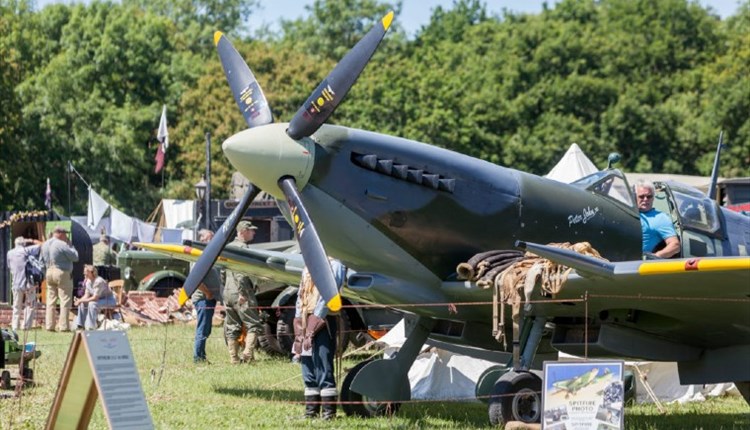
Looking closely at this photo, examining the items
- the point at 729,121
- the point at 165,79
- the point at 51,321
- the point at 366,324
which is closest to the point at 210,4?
the point at 165,79

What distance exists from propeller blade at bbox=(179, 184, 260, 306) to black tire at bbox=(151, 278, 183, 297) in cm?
1380

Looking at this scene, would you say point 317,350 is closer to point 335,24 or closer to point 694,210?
point 694,210

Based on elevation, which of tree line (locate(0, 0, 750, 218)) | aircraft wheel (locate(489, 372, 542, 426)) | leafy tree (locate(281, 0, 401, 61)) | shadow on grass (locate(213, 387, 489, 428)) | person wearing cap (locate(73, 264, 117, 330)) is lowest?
shadow on grass (locate(213, 387, 489, 428))

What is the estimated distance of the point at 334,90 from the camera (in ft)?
32.6

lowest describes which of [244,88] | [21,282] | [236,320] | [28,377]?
[28,377]

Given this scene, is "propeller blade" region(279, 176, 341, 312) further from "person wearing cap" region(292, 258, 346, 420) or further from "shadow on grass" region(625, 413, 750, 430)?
"shadow on grass" region(625, 413, 750, 430)

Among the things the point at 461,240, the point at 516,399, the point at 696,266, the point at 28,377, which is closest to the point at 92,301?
the point at 28,377

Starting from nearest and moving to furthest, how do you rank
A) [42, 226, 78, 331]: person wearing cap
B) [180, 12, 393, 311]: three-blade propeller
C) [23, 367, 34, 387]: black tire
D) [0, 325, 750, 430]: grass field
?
[180, 12, 393, 311]: three-blade propeller < [0, 325, 750, 430]: grass field < [23, 367, 34, 387]: black tire < [42, 226, 78, 331]: person wearing cap

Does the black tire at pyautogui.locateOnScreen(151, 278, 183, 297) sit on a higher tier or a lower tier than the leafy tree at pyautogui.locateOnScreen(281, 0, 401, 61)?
lower

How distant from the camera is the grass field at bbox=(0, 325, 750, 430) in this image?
1014 cm

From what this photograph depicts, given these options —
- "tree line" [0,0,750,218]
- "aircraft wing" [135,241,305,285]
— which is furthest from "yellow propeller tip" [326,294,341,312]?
"tree line" [0,0,750,218]

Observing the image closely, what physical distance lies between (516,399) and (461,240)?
1499mm

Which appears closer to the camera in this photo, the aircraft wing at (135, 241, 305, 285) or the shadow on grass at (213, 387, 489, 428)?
the shadow on grass at (213, 387, 489, 428)

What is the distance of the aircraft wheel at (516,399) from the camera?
9.69 metres
